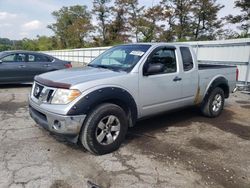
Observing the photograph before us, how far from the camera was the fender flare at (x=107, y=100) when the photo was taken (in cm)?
372

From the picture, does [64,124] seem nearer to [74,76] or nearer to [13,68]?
[74,76]

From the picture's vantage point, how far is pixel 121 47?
5.43 m

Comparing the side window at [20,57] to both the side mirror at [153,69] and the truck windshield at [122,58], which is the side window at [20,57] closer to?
the truck windshield at [122,58]

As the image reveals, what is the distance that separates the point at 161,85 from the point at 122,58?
0.90 m

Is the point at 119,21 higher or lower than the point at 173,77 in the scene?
higher

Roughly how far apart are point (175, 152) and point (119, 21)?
36.7 meters

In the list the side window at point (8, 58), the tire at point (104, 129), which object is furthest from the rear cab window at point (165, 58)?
the side window at point (8, 58)

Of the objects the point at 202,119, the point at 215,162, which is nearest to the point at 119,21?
the point at 202,119

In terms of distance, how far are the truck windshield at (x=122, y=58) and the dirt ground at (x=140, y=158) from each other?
1378 mm

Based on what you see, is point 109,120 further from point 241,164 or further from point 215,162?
point 241,164

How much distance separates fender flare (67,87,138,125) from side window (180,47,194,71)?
1700mm

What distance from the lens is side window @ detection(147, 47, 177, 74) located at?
4891 millimetres

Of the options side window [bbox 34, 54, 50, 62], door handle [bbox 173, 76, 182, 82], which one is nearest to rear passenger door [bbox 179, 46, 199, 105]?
door handle [bbox 173, 76, 182, 82]

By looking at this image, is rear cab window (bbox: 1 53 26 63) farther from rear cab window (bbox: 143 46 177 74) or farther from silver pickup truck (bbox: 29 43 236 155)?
rear cab window (bbox: 143 46 177 74)
